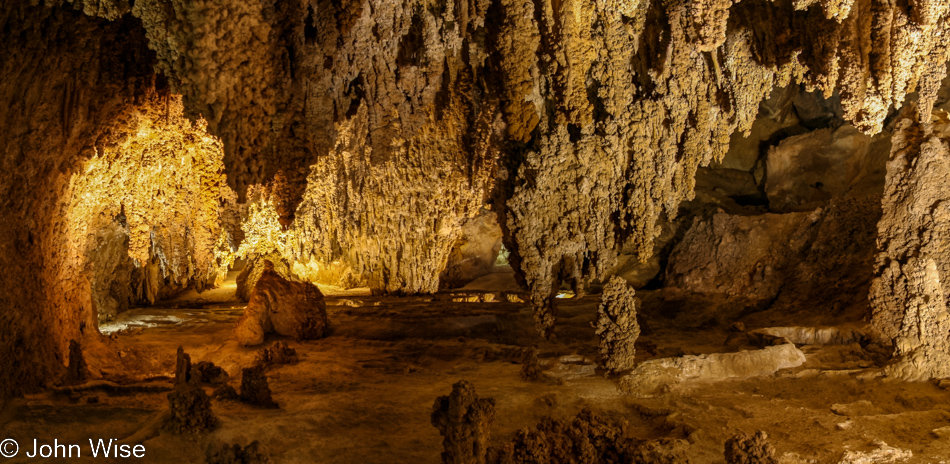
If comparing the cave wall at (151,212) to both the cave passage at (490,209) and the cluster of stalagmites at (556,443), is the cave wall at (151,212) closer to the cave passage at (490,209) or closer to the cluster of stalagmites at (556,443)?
the cave passage at (490,209)

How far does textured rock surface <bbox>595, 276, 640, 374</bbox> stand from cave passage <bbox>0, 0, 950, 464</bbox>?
2 cm

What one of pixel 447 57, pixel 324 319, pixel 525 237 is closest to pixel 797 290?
pixel 525 237

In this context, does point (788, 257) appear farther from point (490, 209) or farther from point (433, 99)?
point (433, 99)

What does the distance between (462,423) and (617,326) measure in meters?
2.90

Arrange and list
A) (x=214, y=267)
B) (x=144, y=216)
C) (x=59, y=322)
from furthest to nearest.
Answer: (x=214, y=267) < (x=144, y=216) < (x=59, y=322)

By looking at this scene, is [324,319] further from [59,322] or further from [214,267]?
[214,267]

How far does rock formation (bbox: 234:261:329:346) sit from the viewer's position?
817 centimetres

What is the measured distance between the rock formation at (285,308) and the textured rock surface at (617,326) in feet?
13.3

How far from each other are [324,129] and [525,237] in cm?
A: 332

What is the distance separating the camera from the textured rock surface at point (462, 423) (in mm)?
3625

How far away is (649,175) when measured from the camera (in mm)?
6484

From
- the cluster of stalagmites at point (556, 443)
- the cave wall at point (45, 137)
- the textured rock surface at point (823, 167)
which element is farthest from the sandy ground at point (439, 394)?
the textured rock surface at point (823, 167)

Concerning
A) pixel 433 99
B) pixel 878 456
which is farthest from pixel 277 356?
pixel 878 456

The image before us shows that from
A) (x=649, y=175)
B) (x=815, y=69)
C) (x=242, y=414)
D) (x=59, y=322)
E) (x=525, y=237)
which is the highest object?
(x=815, y=69)
